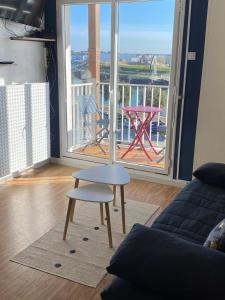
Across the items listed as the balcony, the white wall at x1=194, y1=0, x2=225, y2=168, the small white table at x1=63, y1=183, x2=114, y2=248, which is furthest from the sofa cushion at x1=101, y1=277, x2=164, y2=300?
the balcony

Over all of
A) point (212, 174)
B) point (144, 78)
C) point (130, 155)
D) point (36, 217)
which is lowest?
point (36, 217)

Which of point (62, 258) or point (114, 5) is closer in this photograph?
point (62, 258)

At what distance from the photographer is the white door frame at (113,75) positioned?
336 cm

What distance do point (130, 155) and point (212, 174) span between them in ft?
6.53

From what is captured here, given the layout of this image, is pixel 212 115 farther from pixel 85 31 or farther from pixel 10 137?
pixel 10 137

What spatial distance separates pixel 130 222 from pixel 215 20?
205 cm

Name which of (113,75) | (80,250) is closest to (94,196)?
(80,250)

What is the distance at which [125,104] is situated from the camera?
14.4 ft

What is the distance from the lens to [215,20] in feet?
10.2

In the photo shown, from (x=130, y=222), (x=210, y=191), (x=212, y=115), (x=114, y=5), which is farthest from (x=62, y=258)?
(x=114, y=5)

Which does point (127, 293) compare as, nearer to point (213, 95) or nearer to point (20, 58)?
point (213, 95)

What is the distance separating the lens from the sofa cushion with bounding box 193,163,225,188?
2.43m

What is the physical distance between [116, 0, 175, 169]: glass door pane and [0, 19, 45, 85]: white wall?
1.02 meters

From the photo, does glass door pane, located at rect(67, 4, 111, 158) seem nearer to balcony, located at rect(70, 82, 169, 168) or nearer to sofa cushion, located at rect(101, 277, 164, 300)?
balcony, located at rect(70, 82, 169, 168)
